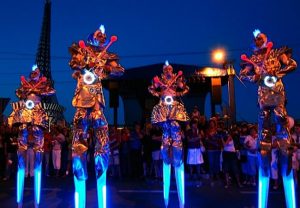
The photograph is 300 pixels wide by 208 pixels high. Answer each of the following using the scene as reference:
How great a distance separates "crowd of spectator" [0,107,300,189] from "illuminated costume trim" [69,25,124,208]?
2547 mm

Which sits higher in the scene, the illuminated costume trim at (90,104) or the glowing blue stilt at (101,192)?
the illuminated costume trim at (90,104)

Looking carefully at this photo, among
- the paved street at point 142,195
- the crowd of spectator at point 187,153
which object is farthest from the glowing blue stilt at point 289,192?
the crowd of spectator at point 187,153

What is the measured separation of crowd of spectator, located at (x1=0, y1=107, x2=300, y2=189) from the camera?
10914mm

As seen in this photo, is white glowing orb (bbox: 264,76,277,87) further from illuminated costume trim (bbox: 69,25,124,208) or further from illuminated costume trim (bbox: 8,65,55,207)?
illuminated costume trim (bbox: 8,65,55,207)

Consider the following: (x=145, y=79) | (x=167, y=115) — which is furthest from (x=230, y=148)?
(x=145, y=79)

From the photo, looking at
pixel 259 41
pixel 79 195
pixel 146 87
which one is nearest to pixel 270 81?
pixel 259 41

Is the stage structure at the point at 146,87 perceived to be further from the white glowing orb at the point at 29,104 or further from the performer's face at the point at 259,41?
the white glowing orb at the point at 29,104

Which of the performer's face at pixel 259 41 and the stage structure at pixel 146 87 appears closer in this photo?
the performer's face at pixel 259 41

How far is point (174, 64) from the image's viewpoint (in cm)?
1934

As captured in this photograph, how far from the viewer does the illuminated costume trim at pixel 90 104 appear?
21.6 feet

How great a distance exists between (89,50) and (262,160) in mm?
3796

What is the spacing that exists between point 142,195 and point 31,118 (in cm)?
344

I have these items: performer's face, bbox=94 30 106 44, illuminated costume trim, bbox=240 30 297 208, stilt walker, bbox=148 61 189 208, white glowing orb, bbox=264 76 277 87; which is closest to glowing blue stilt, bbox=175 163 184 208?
stilt walker, bbox=148 61 189 208

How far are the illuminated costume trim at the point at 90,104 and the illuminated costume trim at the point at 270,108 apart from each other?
8.84 ft
